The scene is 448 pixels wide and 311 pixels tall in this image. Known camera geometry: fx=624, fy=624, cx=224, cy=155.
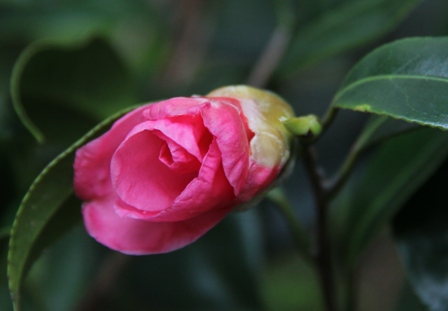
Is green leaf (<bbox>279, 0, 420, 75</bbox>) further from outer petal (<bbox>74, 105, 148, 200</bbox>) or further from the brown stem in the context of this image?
outer petal (<bbox>74, 105, 148, 200</bbox>)

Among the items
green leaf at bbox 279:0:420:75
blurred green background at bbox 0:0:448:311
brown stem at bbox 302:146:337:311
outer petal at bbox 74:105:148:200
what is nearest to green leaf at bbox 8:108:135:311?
outer petal at bbox 74:105:148:200

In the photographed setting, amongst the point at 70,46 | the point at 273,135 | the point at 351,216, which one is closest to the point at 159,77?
the point at 70,46

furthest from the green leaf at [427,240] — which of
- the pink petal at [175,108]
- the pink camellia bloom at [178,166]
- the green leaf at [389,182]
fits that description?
the pink petal at [175,108]

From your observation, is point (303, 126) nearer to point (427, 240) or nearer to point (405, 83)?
point (405, 83)

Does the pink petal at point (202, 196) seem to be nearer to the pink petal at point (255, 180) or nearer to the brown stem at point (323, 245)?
the pink petal at point (255, 180)

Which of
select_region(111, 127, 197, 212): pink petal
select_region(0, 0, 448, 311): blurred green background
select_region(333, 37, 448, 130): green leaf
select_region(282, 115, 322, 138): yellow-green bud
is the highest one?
select_region(333, 37, 448, 130): green leaf

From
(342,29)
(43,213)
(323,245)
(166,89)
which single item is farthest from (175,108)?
(166,89)
